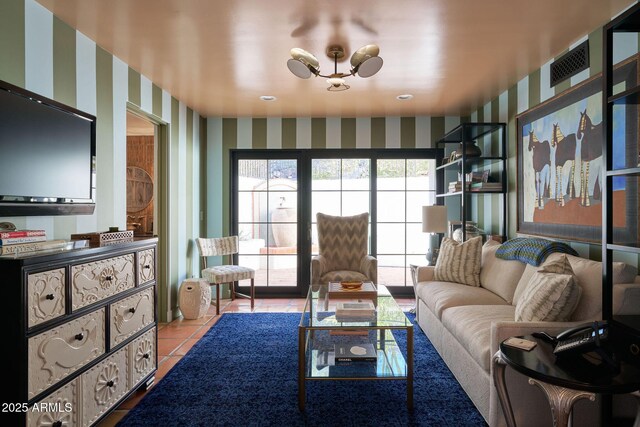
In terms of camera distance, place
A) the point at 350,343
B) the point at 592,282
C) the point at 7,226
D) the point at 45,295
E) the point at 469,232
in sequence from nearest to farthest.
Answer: the point at 45,295 → the point at 7,226 → the point at 592,282 → the point at 350,343 → the point at 469,232

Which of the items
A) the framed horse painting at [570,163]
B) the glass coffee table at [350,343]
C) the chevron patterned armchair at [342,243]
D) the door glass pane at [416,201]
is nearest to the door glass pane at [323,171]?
the chevron patterned armchair at [342,243]

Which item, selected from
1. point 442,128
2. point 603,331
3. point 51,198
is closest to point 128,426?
point 51,198

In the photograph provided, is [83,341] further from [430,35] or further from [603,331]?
[430,35]

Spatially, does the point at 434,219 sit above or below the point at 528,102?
below

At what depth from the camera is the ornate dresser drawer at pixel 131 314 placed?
2.28 metres

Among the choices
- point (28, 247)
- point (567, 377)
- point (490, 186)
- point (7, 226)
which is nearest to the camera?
point (567, 377)

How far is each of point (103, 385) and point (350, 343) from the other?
164 centimetres

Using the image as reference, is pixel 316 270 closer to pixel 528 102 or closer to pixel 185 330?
pixel 185 330

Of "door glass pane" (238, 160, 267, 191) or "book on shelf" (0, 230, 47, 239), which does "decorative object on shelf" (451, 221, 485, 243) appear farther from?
"book on shelf" (0, 230, 47, 239)

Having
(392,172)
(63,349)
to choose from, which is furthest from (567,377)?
(392,172)

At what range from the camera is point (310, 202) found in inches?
214

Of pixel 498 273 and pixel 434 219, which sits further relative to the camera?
pixel 434 219

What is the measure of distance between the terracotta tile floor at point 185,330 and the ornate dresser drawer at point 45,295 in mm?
877

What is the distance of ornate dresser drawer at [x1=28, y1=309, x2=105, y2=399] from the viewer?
1684mm
